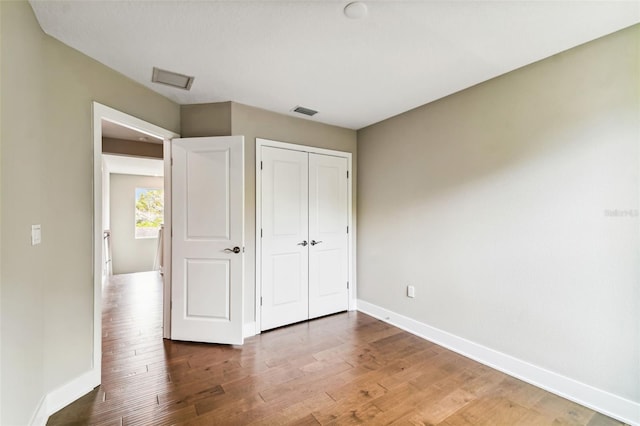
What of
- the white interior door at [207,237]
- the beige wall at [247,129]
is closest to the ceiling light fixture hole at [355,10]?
the white interior door at [207,237]

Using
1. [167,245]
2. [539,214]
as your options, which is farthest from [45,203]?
[539,214]

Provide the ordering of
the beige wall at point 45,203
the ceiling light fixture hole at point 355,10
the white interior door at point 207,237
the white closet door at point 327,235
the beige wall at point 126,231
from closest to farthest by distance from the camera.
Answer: the beige wall at point 45,203 < the ceiling light fixture hole at point 355,10 < the white interior door at point 207,237 < the white closet door at point 327,235 < the beige wall at point 126,231

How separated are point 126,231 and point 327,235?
23.9 ft

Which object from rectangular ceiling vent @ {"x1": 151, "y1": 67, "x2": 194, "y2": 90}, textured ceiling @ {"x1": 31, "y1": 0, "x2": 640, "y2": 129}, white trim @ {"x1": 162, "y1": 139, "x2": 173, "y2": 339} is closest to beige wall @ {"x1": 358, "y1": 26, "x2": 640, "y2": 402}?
textured ceiling @ {"x1": 31, "y1": 0, "x2": 640, "y2": 129}

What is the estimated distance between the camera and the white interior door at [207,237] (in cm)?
278

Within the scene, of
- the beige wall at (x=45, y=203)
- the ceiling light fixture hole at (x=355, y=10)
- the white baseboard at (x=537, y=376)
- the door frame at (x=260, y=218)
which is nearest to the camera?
the beige wall at (x=45, y=203)

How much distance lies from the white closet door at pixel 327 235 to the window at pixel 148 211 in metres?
6.83

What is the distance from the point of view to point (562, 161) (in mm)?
1996

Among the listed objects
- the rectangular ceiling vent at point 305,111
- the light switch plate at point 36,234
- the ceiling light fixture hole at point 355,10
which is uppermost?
the rectangular ceiling vent at point 305,111

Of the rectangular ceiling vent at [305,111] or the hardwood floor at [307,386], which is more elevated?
the rectangular ceiling vent at [305,111]

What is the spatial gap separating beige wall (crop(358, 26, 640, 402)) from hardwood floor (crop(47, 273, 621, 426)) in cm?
38

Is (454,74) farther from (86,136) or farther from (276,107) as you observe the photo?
(86,136)

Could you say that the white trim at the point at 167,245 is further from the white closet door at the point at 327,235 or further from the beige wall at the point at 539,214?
the beige wall at the point at 539,214

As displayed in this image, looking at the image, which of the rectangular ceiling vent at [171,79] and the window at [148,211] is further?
the window at [148,211]
